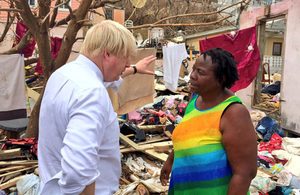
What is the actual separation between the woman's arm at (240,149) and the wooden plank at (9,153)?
12.7 ft

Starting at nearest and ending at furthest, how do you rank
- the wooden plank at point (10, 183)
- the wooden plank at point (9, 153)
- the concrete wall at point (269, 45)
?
1. the wooden plank at point (10, 183)
2. the wooden plank at point (9, 153)
3. the concrete wall at point (269, 45)

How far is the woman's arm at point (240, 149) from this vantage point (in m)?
1.49

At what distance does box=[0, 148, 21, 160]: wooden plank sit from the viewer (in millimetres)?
4066

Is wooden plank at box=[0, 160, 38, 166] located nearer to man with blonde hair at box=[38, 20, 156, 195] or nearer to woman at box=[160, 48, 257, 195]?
woman at box=[160, 48, 257, 195]

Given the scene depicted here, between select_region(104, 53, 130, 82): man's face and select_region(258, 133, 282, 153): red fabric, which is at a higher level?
select_region(104, 53, 130, 82): man's face

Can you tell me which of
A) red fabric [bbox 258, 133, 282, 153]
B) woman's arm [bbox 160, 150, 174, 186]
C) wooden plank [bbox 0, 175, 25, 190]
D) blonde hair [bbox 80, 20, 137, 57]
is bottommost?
red fabric [bbox 258, 133, 282, 153]

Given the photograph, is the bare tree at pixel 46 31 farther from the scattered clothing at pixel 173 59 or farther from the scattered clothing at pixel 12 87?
the scattered clothing at pixel 173 59

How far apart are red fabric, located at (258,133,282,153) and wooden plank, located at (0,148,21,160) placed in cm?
514

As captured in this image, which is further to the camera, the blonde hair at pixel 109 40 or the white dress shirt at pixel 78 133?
the blonde hair at pixel 109 40

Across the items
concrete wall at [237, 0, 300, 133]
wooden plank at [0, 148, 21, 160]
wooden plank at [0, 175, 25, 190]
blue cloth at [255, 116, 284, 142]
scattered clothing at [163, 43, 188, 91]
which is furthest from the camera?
scattered clothing at [163, 43, 188, 91]

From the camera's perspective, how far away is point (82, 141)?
93cm

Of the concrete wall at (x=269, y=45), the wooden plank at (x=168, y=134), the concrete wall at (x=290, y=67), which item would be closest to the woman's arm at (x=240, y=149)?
the wooden plank at (x=168, y=134)

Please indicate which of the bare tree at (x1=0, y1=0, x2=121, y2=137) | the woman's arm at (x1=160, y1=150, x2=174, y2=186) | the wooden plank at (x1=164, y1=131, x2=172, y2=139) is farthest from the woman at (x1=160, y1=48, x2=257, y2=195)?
the wooden plank at (x1=164, y1=131, x2=172, y2=139)

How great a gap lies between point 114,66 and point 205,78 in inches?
30.8
